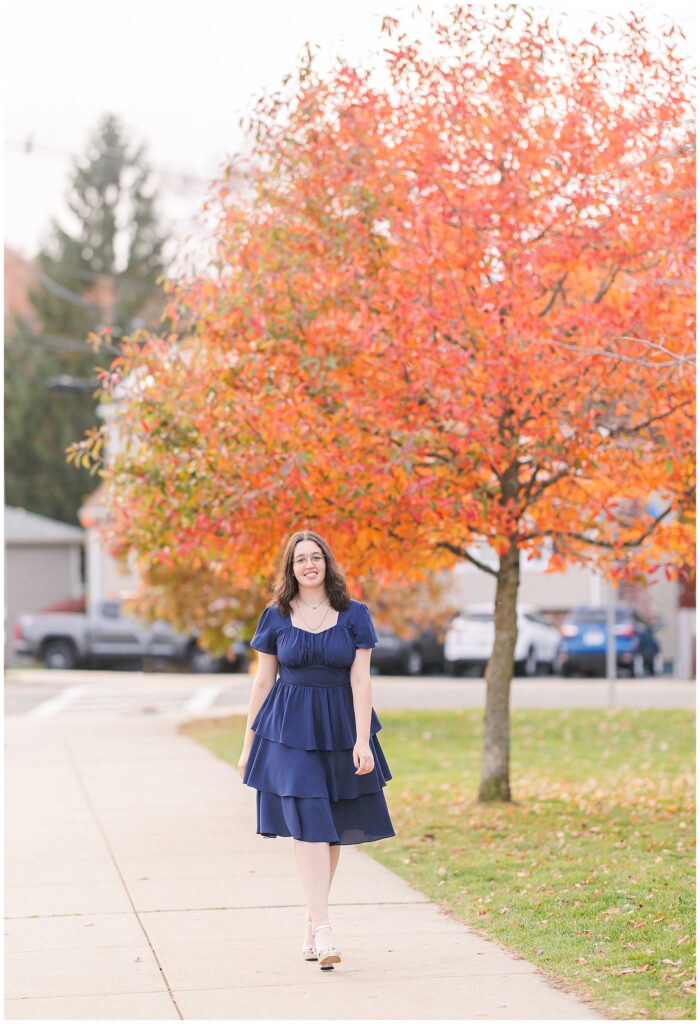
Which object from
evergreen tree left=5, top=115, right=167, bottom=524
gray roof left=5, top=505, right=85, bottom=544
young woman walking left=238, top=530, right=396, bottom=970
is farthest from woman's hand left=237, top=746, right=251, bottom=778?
evergreen tree left=5, top=115, right=167, bottom=524

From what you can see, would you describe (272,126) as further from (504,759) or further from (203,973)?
(203,973)

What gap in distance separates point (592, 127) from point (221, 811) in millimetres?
5869

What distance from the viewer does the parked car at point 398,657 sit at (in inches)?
1247

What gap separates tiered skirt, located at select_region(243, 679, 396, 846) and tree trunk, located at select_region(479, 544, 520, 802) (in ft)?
16.1

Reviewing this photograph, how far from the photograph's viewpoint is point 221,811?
1173 cm

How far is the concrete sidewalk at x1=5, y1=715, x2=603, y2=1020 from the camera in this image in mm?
5910

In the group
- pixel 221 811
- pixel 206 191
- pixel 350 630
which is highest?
pixel 206 191

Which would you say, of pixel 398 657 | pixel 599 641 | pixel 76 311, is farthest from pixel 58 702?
pixel 76 311

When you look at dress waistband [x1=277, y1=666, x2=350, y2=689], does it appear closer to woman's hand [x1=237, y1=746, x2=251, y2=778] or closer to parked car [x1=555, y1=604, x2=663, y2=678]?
woman's hand [x1=237, y1=746, x2=251, y2=778]

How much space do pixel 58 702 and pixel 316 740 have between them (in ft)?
61.2

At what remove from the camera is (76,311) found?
5422cm

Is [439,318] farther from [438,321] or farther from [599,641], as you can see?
[599,641]

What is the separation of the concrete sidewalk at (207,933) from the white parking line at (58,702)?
1051 centimetres

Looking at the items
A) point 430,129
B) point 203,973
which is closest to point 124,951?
point 203,973
